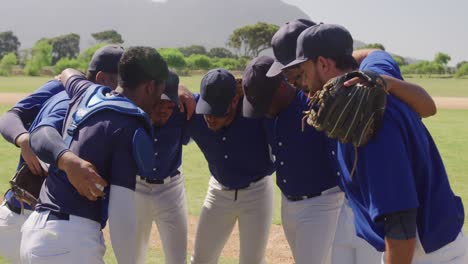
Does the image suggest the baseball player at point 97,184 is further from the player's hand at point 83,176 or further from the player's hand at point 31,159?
the player's hand at point 31,159

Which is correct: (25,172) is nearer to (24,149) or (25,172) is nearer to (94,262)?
(24,149)

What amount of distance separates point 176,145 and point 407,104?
2.61 meters

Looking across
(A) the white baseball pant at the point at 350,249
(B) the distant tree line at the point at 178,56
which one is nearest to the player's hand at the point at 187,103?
(A) the white baseball pant at the point at 350,249

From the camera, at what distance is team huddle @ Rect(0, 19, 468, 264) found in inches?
97.0

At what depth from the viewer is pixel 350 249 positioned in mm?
3453

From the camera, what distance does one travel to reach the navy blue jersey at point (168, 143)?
477 centimetres

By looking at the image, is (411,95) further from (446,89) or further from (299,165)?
(446,89)

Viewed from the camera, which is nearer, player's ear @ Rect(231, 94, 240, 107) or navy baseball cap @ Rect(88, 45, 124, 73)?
navy baseball cap @ Rect(88, 45, 124, 73)

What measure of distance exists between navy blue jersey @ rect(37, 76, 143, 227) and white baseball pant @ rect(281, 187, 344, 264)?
158cm

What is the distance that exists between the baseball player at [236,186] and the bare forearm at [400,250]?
2382 mm

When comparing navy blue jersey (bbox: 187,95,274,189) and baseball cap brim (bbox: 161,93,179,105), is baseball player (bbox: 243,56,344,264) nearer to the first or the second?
navy blue jersey (bbox: 187,95,274,189)

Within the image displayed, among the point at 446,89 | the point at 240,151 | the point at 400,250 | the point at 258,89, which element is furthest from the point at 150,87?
the point at 446,89

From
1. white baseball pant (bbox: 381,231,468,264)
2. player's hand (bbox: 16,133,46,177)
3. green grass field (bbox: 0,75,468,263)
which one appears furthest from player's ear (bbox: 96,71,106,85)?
green grass field (bbox: 0,75,468,263)

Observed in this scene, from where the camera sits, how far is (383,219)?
7.86ft
